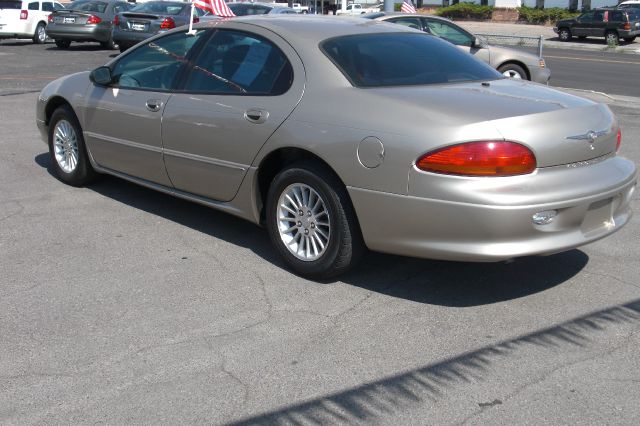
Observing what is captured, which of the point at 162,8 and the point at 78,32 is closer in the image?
the point at 162,8

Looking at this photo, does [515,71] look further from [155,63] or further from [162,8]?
[162,8]

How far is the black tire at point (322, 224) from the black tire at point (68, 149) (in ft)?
8.35

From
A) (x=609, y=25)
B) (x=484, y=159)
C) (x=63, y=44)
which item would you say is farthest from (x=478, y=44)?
(x=609, y=25)

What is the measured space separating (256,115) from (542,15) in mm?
55033

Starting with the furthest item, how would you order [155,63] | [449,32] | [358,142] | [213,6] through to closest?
[449,32] → [213,6] → [155,63] → [358,142]

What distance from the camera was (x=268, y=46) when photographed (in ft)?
18.3

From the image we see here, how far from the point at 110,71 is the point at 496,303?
3719 mm

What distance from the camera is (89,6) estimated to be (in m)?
25.3

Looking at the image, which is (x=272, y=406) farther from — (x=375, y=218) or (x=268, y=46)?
(x=268, y=46)

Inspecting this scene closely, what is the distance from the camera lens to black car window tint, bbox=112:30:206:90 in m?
6.17

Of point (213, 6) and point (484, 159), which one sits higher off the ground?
point (213, 6)

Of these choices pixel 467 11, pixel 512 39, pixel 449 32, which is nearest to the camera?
pixel 449 32

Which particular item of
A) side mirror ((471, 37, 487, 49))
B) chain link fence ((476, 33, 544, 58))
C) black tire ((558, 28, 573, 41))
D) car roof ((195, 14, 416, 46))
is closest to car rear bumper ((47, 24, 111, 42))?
chain link fence ((476, 33, 544, 58))

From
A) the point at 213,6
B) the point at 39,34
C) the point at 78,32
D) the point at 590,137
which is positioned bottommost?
the point at 39,34
